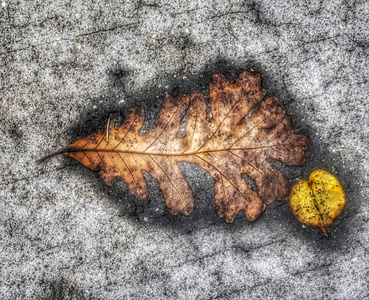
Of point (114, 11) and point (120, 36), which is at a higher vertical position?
point (114, 11)

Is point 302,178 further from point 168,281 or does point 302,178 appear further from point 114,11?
point 114,11

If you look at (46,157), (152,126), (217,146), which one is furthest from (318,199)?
(46,157)

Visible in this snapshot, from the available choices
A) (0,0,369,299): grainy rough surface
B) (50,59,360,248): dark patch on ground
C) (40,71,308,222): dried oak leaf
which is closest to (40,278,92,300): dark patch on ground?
(0,0,369,299): grainy rough surface

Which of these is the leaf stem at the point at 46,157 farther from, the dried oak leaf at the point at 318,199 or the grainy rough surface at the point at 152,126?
the dried oak leaf at the point at 318,199

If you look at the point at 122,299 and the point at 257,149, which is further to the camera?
Result: the point at 122,299

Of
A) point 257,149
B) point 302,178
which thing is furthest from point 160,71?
point 302,178

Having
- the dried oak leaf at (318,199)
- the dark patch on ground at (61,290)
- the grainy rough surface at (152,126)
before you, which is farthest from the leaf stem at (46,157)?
the dried oak leaf at (318,199)

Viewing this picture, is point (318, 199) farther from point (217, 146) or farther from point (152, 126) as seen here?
point (152, 126)
